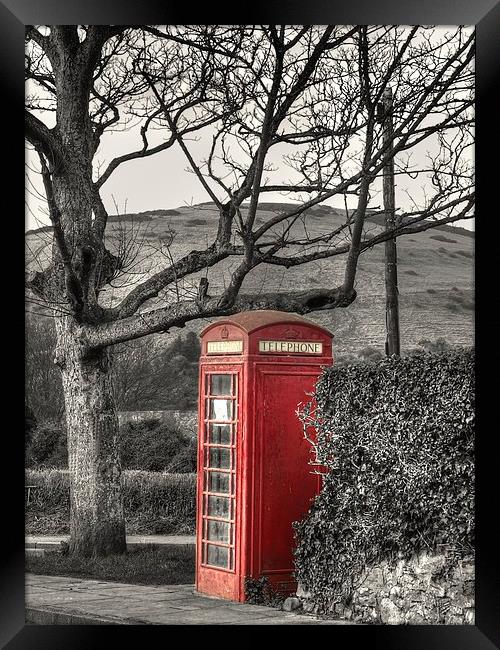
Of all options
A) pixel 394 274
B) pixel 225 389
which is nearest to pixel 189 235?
pixel 394 274

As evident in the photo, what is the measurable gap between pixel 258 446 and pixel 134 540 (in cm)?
628

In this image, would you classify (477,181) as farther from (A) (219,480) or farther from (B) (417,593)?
(A) (219,480)

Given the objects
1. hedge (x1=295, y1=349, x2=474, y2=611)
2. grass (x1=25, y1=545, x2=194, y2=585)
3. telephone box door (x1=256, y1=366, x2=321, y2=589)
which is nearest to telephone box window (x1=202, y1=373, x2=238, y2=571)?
telephone box door (x1=256, y1=366, x2=321, y2=589)

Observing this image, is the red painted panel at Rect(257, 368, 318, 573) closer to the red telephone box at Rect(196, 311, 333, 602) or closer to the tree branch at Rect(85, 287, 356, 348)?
the red telephone box at Rect(196, 311, 333, 602)

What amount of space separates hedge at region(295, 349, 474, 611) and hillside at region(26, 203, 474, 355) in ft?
97.5

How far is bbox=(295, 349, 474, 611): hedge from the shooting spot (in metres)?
6.91

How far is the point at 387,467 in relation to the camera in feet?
24.4

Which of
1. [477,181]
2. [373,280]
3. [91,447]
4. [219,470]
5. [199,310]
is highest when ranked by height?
[373,280]

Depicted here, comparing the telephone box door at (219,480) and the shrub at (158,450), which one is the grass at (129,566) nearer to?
the telephone box door at (219,480)

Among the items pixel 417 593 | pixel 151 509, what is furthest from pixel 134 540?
pixel 417 593

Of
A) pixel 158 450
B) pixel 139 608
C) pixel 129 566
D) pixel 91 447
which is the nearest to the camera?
pixel 139 608

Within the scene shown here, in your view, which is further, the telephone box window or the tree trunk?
the tree trunk
